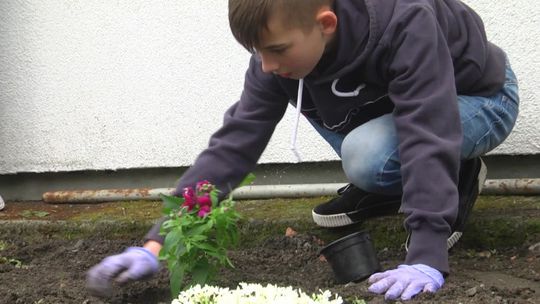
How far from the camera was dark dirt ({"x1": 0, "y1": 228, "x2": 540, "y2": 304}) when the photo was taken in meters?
2.04

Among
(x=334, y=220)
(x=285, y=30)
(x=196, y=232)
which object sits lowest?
(x=334, y=220)

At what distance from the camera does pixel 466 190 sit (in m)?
2.57

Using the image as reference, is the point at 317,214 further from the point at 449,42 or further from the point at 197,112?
the point at 197,112

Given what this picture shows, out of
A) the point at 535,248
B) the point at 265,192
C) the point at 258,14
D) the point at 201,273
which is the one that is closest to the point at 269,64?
the point at 258,14

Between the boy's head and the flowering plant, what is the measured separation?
0.42 m

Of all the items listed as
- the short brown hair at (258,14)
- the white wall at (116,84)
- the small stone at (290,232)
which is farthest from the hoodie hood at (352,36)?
the white wall at (116,84)

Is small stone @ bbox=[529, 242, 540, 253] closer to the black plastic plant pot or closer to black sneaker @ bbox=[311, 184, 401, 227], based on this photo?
black sneaker @ bbox=[311, 184, 401, 227]

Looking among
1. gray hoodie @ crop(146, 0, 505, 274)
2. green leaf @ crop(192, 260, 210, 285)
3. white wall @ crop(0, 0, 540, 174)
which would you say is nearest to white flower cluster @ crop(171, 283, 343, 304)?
green leaf @ crop(192, 260, 210, 285)

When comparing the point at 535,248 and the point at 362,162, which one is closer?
the point at 362,162

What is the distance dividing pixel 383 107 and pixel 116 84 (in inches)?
74.3

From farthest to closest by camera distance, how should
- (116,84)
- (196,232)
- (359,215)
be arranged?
(116,84), (359,215), (196,232)

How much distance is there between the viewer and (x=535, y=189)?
2.97 meters

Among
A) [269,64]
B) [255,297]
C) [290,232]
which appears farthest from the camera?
[290,232]

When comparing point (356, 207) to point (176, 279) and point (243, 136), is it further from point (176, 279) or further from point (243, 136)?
point (176, 279)
